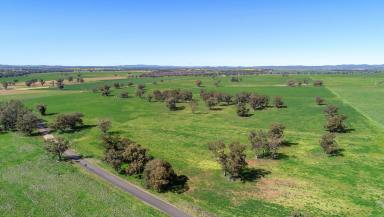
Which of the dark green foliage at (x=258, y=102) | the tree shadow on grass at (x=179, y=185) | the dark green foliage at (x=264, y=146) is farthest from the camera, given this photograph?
the dark green foliage at (x=258, y=102)

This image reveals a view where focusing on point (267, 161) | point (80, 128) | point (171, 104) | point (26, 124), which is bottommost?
point (267, 161)

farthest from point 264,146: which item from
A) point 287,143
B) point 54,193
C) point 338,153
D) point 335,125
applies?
point 54,193

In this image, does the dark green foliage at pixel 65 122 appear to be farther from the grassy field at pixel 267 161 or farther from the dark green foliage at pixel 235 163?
the dark green foliage at pixel 235 163

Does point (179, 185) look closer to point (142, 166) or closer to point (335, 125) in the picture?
point (142, 166)

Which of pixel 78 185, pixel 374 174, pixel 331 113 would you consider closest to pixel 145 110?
pixel 331 113

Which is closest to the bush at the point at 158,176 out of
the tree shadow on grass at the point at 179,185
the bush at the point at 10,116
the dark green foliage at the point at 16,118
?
the tree shadow on grass at the point at 179,185

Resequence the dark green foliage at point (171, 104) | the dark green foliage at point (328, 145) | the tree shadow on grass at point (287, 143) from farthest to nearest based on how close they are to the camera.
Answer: the dark green foliage at point (171, 104)
the tree shadow on grass at point (287, 143)
the dark green foliage at point (328, 145)

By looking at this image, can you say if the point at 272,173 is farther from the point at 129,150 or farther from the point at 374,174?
the point at 129,150
